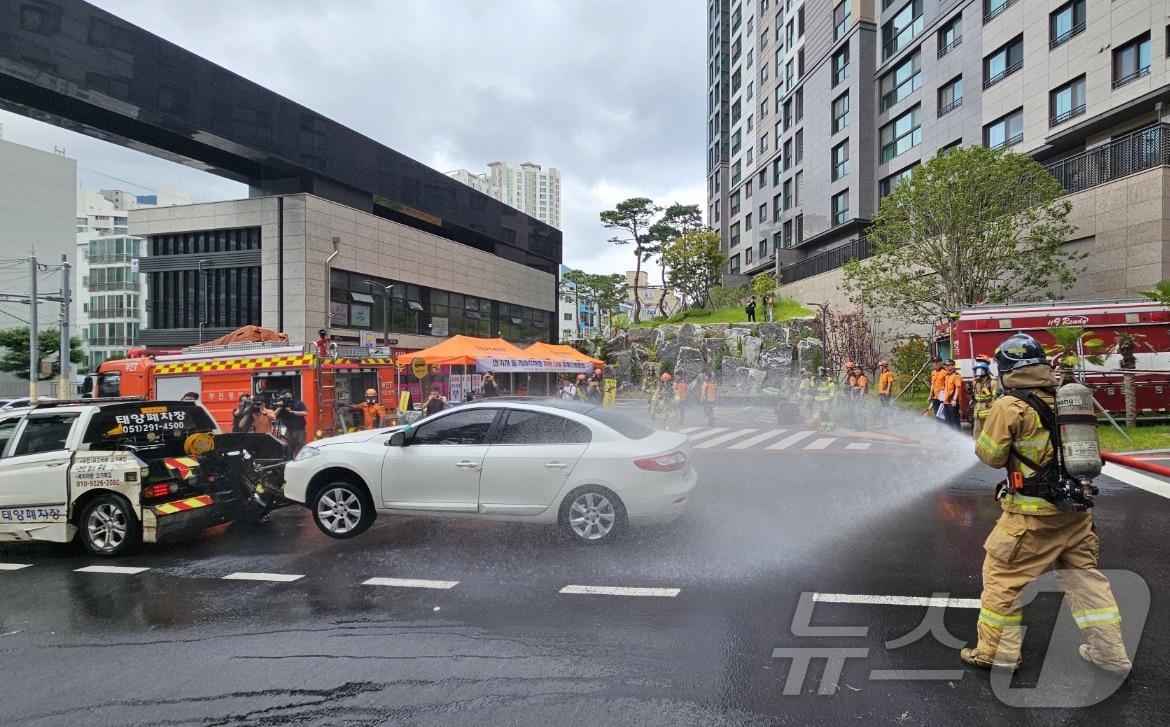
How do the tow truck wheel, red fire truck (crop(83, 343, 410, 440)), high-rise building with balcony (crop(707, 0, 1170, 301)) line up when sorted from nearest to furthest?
the tow truck wheel < red fire truck (crop(83, 343, 410, 440)) < high-rise building with balcony (crop(707, 0, 1170, 301))

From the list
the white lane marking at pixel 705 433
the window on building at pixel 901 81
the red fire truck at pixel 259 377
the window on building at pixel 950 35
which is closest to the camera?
the red fire truck at pixel 259 377

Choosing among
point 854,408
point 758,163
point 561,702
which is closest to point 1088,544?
point 561,702

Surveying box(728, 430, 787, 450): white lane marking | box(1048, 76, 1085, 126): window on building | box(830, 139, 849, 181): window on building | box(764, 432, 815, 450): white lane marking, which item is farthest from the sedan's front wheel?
box(830, 139, 849, 181): window on building

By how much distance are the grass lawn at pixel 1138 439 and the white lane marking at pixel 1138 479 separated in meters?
1.85

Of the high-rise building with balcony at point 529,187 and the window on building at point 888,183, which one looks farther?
the high-rise building with balcony at point 529,187

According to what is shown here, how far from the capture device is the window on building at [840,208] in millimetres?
35188

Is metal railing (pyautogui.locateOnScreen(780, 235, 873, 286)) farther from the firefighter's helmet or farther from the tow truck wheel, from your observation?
the tow truck wheel

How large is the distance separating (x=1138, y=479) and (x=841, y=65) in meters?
33.0

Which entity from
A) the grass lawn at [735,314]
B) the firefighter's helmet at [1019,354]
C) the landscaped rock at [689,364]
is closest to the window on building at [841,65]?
the grass lawn at [735,314]

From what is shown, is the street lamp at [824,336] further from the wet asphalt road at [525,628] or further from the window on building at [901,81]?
the wet asphalt road at [525,628]

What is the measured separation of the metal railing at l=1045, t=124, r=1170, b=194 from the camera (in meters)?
17.5

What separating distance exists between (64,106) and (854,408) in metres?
27.7

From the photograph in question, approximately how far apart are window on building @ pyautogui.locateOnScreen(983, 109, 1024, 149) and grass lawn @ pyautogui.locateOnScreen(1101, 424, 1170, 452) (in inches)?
563

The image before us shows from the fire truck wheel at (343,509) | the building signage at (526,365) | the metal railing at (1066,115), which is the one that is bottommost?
the fire truck wheel at (343,509)
